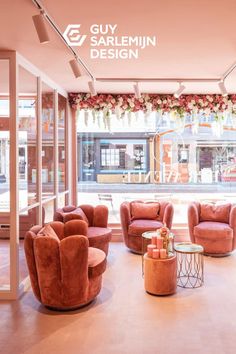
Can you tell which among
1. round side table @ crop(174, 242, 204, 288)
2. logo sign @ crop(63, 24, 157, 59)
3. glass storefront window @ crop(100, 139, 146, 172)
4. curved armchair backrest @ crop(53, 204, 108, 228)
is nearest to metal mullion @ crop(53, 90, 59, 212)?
curved armchair backrest @ crop(53, 204, 108, 228)

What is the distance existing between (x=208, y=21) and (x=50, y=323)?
3.26 metres

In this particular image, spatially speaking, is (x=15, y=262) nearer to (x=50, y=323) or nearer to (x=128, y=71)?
(x=50, y=323)

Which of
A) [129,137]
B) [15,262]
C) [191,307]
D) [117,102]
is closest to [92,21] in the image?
[15,262]

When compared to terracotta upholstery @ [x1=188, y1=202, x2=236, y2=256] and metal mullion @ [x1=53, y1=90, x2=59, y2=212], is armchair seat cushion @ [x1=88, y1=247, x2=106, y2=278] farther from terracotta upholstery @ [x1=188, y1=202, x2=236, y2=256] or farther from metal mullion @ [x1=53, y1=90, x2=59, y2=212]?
terracotta upholstery @ [x1=188, y1=202, x2=236, y2=256]

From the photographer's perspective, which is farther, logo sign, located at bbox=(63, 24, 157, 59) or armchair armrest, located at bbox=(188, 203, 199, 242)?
armchair armrest, located at bbox=(188, 203, 199, 242)

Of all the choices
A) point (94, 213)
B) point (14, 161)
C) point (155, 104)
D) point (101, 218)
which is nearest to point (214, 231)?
point (101, 218)

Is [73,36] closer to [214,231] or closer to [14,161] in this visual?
[14,161]

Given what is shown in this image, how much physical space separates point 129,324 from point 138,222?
9.02ft

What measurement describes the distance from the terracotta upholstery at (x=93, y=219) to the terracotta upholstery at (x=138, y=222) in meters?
0.40

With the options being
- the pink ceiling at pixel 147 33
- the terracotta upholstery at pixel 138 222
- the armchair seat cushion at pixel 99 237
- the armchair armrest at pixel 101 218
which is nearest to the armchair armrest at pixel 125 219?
the terracotta upholstery at pixel 138 222

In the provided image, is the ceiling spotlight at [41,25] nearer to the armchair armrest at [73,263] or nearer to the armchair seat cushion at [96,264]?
the armchair armrest at [73,263]

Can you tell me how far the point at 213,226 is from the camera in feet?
19.1

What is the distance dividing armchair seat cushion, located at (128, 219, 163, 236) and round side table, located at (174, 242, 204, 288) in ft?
2.46

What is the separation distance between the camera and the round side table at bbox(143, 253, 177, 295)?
4.09m
